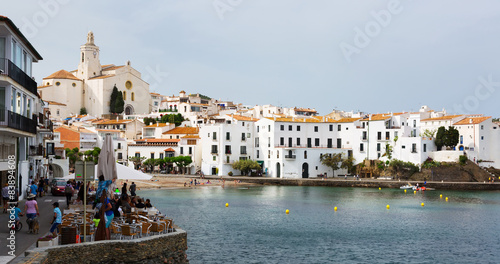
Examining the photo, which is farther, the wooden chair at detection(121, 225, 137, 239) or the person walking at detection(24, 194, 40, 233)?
the wooden chair at detection(121, 225, 137, 239)

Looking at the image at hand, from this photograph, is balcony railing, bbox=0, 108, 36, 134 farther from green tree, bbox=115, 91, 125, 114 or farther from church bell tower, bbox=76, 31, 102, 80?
church bell tower, bbox=76, 31, 102, 80

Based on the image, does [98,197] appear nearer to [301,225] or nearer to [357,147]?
[301,225]

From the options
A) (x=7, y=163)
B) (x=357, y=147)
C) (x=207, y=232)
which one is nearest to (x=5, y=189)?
(x=7, y=163)

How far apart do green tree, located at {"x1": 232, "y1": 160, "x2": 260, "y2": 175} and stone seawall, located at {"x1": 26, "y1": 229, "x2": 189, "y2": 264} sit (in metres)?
54.8

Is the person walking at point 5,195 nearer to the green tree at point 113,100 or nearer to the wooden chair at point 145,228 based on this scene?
the wooden chair at point 145,228

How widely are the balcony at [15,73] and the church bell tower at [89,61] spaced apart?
101 m

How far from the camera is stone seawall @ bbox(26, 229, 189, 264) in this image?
13586 mm

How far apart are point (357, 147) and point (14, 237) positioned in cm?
6394

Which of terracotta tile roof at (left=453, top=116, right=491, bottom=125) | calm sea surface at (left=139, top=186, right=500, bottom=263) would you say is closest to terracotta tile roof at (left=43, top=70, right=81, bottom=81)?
calm sea surface at (left=139, top=186, right=500, bottom=263)

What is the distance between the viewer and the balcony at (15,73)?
2083 cm

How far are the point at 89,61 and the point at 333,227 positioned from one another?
103 m

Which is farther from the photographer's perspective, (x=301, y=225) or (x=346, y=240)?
A: (x=301, y=225)

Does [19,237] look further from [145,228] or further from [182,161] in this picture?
[182,161]

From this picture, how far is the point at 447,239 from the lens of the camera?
29.5 m
